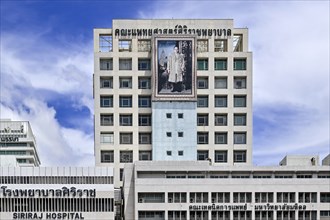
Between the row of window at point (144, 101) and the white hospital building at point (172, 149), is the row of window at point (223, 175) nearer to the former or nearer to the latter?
the white hospital building at point (172, 149)

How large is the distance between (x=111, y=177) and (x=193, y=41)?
3159 centimetres

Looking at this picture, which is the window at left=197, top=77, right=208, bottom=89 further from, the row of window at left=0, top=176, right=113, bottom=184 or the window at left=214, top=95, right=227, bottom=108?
the row of window at left=0, top=176, right=113, bottom=184

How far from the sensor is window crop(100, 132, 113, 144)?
11650 centimetres

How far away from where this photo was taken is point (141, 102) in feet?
385

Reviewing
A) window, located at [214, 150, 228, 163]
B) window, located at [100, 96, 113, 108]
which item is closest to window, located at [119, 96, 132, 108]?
window, located at [100, 96, 113, 108]

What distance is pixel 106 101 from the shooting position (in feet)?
385

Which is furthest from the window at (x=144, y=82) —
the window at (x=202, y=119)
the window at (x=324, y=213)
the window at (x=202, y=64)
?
the window at (x=324, y=213)

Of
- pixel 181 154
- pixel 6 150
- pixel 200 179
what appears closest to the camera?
pixel 200 179

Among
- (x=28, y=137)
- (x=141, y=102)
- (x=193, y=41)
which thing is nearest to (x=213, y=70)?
(x=193, y=41)

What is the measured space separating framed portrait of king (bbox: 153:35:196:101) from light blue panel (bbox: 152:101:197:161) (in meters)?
1.74

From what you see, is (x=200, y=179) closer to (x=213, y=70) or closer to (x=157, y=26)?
(x=213, y=70)

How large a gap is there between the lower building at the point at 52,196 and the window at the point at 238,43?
136 ft

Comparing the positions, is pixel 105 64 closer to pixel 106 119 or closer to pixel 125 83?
pixel 125 83

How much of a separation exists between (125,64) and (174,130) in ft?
53.6
